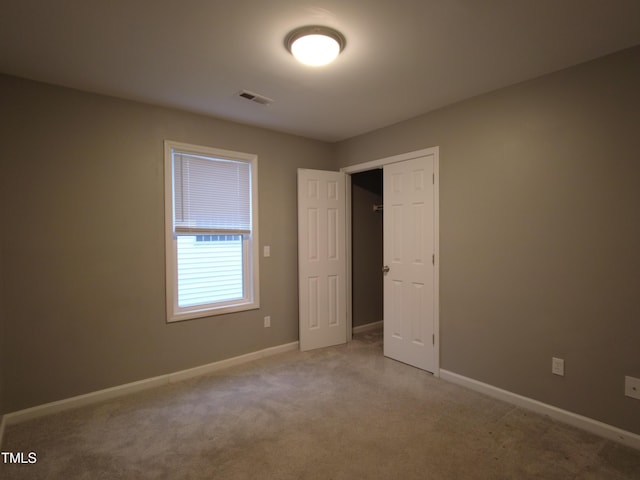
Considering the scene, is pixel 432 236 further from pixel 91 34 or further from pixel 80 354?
pixel 80 354

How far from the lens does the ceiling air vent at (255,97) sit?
2756 millimetres

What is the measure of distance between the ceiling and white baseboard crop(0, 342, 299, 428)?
2444 millimetres

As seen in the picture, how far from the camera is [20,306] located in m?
2.44

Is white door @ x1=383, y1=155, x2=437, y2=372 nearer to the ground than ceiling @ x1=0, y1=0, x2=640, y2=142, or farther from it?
nearer to the ground

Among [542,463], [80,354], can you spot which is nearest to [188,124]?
[80,354]

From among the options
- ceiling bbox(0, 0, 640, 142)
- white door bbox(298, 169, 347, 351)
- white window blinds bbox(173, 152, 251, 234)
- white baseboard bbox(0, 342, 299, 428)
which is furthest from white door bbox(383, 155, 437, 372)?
white window blinds bbox(173, 152, 251, 234)

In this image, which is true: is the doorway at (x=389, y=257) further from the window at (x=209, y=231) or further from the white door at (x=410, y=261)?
the window at (x=209, y=231)

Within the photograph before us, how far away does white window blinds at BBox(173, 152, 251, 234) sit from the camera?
126 inches

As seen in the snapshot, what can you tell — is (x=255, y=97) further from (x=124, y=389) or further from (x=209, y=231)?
(x=124, y=389)

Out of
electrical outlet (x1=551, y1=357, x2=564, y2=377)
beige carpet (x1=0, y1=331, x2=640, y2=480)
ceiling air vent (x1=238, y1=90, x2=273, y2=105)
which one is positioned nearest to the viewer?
beige carpet (x1=0, y1=331, x2=640, y2=480)

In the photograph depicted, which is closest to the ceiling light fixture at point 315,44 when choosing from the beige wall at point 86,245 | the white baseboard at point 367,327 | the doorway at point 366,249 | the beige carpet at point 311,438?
the beige wall at point 86,245

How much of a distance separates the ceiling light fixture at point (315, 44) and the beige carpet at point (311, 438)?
2.43 m

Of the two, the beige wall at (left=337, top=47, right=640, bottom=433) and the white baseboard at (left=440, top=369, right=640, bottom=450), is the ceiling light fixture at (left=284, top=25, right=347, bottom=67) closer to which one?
the beige wall at (left=337, top=47, right=640, bottom=433)

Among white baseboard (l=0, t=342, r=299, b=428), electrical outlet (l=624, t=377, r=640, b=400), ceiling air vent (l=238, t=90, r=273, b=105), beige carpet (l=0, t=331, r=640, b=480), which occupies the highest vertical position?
ceiling air vent (l=238, t=90, r=273, b=105)
